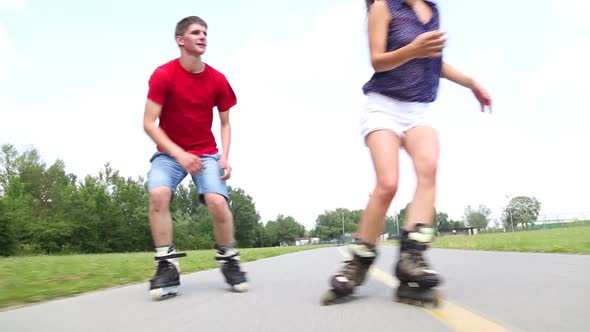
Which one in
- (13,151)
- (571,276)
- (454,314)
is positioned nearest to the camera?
(454,314)

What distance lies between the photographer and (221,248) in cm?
374

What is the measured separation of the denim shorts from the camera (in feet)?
11.6

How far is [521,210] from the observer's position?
138m

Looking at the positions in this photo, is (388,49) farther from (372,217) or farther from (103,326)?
(103,326)

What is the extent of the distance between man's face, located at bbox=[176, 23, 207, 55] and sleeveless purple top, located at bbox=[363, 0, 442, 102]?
56.3 inches

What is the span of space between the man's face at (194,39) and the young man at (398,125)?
1.37m

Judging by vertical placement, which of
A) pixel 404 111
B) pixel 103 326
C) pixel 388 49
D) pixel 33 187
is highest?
pixel 33 187

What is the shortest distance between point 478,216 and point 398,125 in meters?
147

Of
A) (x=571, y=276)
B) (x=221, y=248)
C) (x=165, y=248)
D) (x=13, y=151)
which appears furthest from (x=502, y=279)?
(x=13, y=151)

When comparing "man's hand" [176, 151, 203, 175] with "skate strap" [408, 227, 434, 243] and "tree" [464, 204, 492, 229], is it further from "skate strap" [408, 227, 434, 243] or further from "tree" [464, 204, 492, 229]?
"tree" [464, 204, 492, 229]

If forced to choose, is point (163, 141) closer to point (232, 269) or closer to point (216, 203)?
Result: point (216, 203)

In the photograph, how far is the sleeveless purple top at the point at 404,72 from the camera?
2756 mm

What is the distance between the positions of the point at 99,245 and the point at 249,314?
58285 mm

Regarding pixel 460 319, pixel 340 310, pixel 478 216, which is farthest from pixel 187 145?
pixel 478 216
